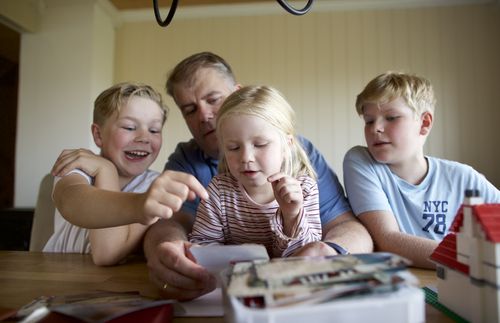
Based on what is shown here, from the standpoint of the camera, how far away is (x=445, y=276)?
56 centimetres

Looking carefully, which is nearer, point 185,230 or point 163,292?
point 163,292

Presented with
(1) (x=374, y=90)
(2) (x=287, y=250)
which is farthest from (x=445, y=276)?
(1) (x=374, y=90)

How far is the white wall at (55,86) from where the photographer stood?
10.4 ft

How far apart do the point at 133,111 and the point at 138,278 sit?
1.85 feet

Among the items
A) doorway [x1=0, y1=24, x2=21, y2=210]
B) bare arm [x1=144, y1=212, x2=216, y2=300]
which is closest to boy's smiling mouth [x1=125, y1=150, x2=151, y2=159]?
bare arm [x1=144, y1=212, x2=216, y2=300]

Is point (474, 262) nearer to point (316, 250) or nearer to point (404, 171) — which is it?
point (316, 250)

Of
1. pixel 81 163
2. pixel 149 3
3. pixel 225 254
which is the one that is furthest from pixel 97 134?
pixel 149 3

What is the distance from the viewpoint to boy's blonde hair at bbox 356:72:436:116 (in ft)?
3.86

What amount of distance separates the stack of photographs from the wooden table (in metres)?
0.20

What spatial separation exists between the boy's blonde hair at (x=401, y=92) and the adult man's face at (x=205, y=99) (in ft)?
1.72

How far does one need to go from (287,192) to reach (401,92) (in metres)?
0.70

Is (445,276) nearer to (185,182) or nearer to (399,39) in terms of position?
(185,182)

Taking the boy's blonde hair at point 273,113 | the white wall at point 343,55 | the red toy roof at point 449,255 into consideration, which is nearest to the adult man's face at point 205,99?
the boy's blonde hair at point 273,113

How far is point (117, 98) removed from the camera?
3.77 feet
